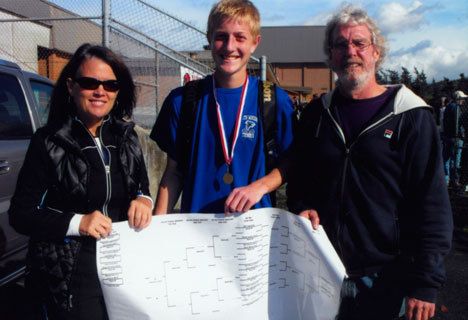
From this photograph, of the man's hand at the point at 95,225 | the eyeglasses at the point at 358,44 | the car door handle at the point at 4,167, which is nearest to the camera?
the man's hand at the point at 95,225

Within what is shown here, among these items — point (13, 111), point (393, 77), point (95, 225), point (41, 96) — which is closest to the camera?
point (95, 225)

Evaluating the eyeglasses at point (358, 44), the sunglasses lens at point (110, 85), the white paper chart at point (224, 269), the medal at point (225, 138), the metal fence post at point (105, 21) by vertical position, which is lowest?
the white paper chart at point (224, 269)

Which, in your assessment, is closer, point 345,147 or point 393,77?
point 345,147

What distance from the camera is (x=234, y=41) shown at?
2.11 meters

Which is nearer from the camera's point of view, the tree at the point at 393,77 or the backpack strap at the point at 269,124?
the backpack strap at the point at 269,124

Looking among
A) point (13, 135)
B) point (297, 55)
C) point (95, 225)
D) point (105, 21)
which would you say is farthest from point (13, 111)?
point (297, 55)

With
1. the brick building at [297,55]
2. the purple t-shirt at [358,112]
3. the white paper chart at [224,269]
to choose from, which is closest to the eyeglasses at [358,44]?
the purple t-shirt at [358,112]

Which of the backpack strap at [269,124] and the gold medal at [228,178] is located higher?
the backpack strap at [269,124]

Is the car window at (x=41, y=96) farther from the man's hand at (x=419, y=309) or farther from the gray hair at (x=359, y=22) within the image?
the man's hand at (x=419, y=309)

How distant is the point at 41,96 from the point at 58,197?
315 centimetres

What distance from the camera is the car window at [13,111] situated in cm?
403

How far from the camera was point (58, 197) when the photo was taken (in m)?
1.97

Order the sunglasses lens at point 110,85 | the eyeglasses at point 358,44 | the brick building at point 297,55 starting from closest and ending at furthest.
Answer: the sunglasses lens at point 110,85
the eyeglasses at point 358,44
the brick building at point 297,55

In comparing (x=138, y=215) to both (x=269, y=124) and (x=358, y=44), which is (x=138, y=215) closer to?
(x=269, y=124)
